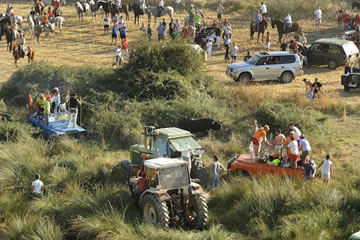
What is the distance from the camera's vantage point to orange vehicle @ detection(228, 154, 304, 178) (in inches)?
678

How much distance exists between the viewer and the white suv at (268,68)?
29219 mm

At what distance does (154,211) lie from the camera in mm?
14648

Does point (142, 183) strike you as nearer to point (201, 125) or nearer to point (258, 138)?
point (258, 138)

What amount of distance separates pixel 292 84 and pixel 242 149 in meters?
9.64

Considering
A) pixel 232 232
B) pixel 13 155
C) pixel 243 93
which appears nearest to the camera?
pixel 232 232

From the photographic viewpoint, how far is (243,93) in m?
26.6

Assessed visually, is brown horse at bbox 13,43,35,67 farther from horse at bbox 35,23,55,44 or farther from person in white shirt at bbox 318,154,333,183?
person in white shirt at bbox 318,154,333,183

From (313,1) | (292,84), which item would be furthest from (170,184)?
(313,1)

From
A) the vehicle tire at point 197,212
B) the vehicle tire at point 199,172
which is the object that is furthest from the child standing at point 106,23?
Answer: the vehicle tire at point 197,212

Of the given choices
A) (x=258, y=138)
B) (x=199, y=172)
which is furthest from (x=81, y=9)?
(x=199, y=172)

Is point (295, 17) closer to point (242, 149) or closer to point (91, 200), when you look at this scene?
point (242, 149)

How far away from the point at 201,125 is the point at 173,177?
7.66m

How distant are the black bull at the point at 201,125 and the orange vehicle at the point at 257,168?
13.8 ft

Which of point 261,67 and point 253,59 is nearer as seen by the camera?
point 261,67
